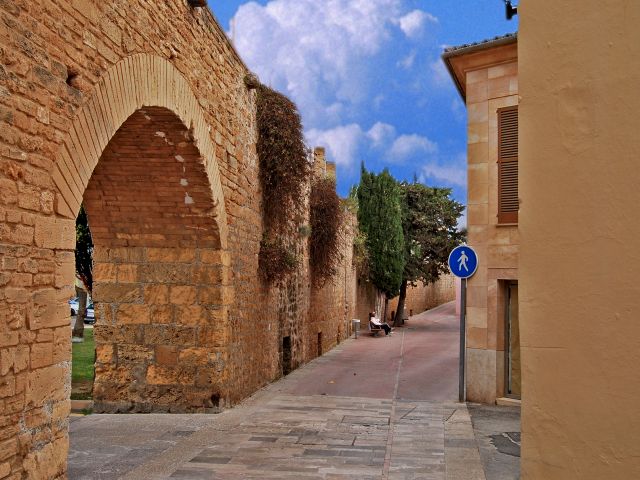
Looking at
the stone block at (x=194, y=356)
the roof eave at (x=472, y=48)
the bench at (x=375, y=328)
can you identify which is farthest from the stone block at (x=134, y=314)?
the bench at (x=375, y=328)

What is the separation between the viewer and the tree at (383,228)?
88.0 feet

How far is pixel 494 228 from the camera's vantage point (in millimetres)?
9031

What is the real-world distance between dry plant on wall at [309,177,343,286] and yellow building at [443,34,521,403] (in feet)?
19.8

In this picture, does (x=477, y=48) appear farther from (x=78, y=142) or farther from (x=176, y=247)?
(x=78, y=142)

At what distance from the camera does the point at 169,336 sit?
802 cm

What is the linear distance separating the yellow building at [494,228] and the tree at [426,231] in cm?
1978

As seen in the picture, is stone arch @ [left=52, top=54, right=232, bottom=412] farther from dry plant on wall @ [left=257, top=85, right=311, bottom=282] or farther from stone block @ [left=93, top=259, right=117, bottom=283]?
dry plant on wall @ [left=257, top=85, right=311, bottom=282]

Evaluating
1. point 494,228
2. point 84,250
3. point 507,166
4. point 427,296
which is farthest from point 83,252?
point 427,296

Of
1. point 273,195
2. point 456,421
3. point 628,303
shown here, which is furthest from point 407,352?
point 628,303

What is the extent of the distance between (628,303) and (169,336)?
7208mm

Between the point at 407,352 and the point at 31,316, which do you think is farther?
the point at 407,352

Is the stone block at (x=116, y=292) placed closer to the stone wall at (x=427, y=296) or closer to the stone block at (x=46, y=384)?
the stone block at (x=46, y=384)

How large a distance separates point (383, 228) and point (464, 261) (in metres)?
18.3

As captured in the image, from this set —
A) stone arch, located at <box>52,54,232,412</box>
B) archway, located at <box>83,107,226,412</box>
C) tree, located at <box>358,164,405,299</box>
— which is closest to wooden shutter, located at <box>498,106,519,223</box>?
stone arch, located at <box>52,54,232,412</box>
